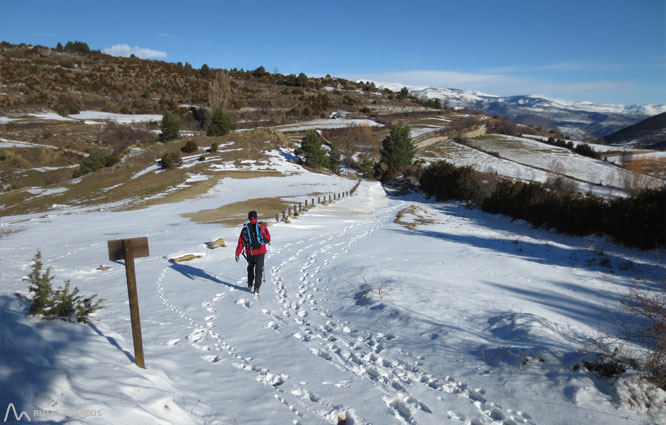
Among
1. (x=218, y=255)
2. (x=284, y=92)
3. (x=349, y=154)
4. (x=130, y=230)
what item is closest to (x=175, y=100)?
(x=284, y=92)

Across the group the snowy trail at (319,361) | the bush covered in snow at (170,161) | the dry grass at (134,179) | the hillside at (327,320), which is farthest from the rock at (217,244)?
the bush covered in snow at (170,161)

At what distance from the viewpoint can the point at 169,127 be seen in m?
44.0

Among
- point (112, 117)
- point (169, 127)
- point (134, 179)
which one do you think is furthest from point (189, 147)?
point (112, 117)

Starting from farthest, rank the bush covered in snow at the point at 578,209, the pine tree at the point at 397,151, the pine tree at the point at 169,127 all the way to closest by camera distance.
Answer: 1. the pine tree at the point at 397,151
2. the pine tree at the point at 169,127
3. the bush covered in snow at the point at 578,209

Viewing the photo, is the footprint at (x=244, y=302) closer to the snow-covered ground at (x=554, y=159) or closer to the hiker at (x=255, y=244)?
the hiker at (x=255, y=244)

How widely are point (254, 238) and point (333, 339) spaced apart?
3.22 m

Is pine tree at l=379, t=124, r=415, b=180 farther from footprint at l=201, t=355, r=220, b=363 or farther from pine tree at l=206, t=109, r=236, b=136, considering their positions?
footprint at l=201, t=355, r=220, b=363

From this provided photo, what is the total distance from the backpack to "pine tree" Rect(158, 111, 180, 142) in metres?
41.9

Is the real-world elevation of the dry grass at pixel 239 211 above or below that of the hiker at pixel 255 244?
below

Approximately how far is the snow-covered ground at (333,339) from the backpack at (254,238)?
1163 mm

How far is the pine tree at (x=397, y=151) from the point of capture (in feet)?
146

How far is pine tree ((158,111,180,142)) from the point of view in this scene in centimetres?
4365

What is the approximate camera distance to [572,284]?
9242mm

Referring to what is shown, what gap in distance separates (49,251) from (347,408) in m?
13.5
